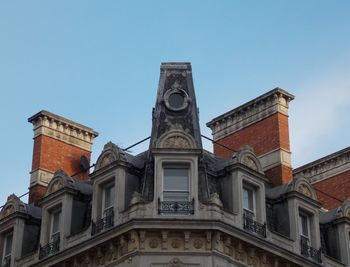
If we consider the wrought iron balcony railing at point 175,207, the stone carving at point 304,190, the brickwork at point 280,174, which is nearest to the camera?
the wrought iron balcony railing at point 175,207

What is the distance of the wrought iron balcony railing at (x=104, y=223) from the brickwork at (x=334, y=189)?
38.3ft

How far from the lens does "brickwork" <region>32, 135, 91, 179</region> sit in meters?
38.0

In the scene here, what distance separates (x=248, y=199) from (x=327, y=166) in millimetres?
9361

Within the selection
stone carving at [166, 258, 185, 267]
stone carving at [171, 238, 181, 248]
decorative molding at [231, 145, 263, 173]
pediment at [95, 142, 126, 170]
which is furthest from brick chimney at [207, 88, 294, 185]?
stone carving at [166, 258, 185, 267]

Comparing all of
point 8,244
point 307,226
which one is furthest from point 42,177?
point 307,226

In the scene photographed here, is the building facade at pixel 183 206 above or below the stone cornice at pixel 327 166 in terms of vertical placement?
below

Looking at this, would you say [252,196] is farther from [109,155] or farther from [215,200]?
[109,155]

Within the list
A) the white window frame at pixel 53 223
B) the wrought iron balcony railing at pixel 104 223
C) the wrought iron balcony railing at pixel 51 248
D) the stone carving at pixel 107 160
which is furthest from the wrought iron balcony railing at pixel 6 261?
the stone carving at pixel 107 160

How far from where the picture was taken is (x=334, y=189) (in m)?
40.5

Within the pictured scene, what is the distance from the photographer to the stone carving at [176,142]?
31016 millimetres

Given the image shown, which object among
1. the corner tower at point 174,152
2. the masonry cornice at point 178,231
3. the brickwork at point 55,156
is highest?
the brickwork at point 55,156

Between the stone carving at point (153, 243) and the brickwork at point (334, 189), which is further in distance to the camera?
the brickwork at point (334, 189)

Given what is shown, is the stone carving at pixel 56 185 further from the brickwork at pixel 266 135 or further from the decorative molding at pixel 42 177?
the brickwork at pixel 266 135

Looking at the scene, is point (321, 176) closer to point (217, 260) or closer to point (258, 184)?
point (258, 184)
